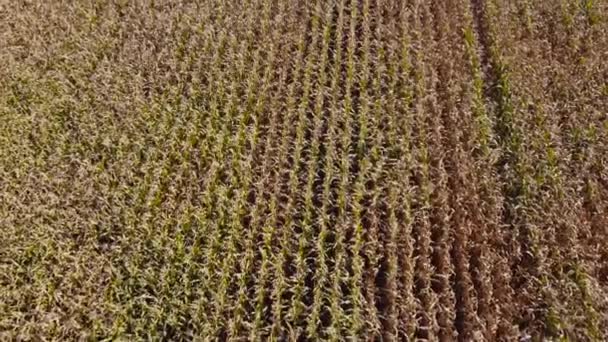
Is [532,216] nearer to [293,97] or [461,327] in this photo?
[461,327]

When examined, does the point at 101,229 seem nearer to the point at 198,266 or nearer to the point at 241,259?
the point at 198,266

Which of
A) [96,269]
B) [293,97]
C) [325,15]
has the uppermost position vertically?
[325,15]

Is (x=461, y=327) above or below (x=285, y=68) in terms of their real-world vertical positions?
below

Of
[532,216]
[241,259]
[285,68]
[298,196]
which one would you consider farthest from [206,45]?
[532,216]

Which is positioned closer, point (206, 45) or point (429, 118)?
point (429, 118)

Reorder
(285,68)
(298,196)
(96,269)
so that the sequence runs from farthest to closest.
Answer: (285,68) < (298,196) < (96,269)

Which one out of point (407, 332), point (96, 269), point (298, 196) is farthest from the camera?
point (298, 196)
